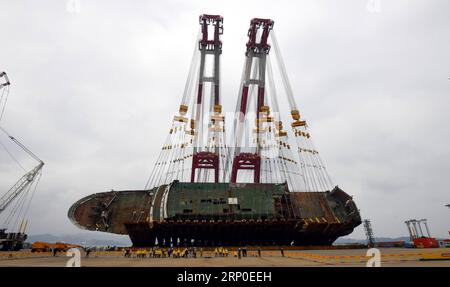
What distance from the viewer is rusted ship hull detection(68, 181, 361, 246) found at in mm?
49344

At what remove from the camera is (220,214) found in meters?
52.4

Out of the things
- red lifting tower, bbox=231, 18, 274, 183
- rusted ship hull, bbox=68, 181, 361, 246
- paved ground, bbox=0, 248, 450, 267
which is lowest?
paved ground, bbox=0, 248, 450, 267

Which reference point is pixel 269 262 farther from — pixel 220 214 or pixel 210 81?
pixel 210 81

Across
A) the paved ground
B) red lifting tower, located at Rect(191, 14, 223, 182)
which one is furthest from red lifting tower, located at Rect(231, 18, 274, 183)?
the paved ground

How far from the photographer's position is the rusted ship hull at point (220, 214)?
162ft

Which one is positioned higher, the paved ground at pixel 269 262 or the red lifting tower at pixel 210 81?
the red lifting tower at pixel 210 81

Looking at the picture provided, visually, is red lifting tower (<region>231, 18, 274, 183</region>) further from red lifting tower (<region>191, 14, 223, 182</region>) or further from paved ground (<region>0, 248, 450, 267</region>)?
paved ground (<region>0, 248, 450, 267</region>)

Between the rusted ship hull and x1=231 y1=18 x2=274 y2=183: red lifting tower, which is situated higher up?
x1=231 y1=18 x2=274 y2=183: red lifting tower

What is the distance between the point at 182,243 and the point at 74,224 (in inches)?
966

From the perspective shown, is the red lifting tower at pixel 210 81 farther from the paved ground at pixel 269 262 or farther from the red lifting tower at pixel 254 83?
the paved ground at pixel 269 262

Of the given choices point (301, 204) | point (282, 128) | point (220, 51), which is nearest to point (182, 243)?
point (301, 204)

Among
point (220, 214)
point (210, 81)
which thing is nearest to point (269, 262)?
point (220, 214)

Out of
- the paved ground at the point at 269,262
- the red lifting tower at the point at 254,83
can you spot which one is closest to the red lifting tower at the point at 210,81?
the red lifting tower at the point at 254,83
